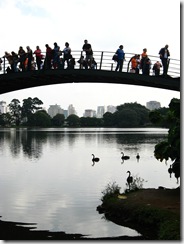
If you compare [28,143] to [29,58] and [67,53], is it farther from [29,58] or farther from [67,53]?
[67,53]

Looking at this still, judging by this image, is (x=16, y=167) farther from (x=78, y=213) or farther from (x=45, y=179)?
(x=78, y=213)

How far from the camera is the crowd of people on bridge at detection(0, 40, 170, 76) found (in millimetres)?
20000

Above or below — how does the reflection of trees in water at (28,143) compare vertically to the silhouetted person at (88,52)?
below

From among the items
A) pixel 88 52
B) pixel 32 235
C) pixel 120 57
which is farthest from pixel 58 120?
pixel 32 235

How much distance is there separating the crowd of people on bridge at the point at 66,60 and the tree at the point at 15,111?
155 m

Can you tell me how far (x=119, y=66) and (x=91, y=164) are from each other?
67.2ft

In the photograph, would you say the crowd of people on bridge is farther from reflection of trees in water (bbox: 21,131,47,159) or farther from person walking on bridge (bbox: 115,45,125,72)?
reflection of trees in water (bbox: 21,131,47,159)

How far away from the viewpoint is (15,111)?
17662 centimetres

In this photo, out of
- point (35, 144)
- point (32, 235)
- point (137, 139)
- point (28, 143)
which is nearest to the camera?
point (32, 235)

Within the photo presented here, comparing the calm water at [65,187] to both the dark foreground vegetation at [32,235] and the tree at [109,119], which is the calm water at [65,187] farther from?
the tree at [109,119]

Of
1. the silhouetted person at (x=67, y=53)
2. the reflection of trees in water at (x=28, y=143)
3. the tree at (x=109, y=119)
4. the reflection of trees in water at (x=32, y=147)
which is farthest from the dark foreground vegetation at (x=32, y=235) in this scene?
the tree at (x=109, y=119)

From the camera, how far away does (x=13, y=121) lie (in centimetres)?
17462

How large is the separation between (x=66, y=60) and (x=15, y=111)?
15887 cm

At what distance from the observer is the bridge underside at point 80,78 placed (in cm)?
1969
